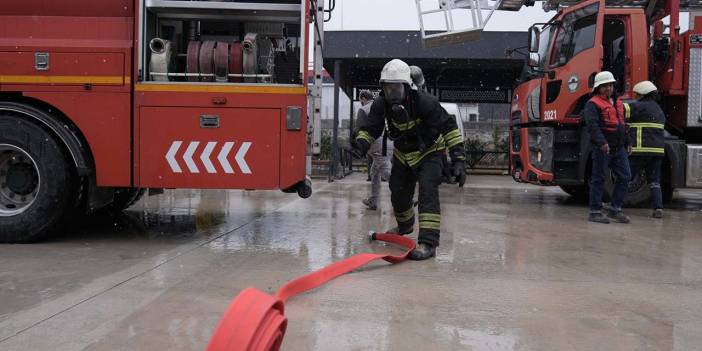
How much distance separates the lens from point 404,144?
195 inches

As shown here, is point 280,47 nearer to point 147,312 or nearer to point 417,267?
point 417,267

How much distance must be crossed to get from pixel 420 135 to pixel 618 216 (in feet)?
11.9

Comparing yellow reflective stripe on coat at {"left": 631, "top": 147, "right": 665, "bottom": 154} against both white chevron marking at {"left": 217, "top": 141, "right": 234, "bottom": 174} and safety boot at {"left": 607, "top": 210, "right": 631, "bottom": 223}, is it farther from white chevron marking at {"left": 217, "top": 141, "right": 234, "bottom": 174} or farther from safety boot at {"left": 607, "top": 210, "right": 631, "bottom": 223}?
white chevron marking at {"left": 217, "top": 141, "right": 234, "bottom": 174}

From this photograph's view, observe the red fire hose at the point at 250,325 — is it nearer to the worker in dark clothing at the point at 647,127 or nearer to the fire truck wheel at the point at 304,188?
the fire truck wheel at the point at 304,188

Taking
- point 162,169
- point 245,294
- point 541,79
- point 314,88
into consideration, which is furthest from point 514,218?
point 245,294

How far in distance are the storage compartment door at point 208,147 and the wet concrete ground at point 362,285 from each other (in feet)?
2.08

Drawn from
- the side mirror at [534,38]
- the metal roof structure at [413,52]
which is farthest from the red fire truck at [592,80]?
the metal roof structure at [413,52]

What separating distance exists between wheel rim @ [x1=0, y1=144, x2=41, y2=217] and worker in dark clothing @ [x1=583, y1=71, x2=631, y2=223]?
19.9ft

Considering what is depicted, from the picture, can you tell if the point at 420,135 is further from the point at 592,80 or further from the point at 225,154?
the point at 592,80

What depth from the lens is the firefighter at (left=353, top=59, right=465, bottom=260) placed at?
4716 millimetres

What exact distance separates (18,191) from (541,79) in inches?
269

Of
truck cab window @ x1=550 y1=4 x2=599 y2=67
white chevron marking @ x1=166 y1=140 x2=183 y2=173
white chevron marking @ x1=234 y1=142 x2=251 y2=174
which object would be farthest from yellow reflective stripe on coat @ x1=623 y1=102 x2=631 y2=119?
white chevron marking @ x1=166 y1=140 x2=183 y2=173

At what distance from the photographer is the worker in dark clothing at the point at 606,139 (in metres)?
6.83

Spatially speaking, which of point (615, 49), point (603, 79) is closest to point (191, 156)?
point (603, 79)
